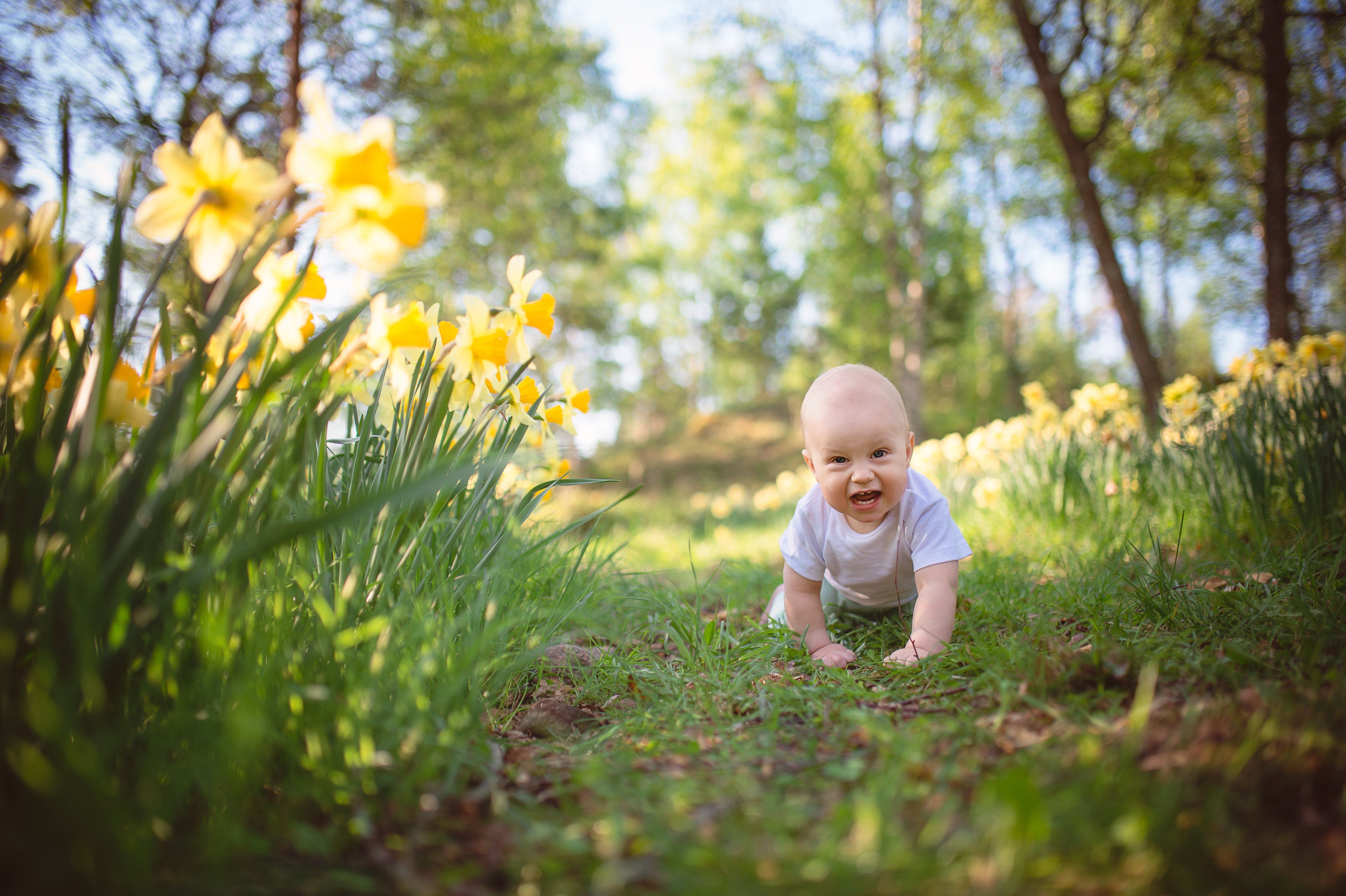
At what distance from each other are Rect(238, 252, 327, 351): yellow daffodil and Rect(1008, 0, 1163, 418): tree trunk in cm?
604

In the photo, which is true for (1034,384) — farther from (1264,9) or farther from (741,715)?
(1264,9)

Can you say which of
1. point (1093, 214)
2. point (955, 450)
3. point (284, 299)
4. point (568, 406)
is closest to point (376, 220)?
point (284, 299)

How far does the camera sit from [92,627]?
2.51ft

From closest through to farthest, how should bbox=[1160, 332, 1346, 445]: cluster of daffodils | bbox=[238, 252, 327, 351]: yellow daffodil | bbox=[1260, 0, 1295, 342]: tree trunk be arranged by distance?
1. bbox=[238, 252, 327, 351]: yellow daffodil
2. bbox=[1160, 332, 1346, 445]: cluster of daffodils
3. bbox=[1260, 0, 1295, 342]: tree trunk

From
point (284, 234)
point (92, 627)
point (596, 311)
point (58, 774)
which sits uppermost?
point (596, 311)

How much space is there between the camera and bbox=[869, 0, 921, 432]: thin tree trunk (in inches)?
347

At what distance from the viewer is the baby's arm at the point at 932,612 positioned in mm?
1515

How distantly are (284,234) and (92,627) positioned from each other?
547 millimetres

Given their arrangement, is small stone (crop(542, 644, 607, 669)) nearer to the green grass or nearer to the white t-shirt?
the green grass

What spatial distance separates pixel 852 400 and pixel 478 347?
3.00 feet

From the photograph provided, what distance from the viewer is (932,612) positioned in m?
1.56

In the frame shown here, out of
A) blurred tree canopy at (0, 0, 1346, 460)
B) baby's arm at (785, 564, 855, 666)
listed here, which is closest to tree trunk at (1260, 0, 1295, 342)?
blurred tree canopy at (0, 0, 1346, 460)

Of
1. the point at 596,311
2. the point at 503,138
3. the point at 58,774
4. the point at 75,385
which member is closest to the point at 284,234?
the point at 75,385

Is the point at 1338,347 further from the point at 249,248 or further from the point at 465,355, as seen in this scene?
the point at 249,248
